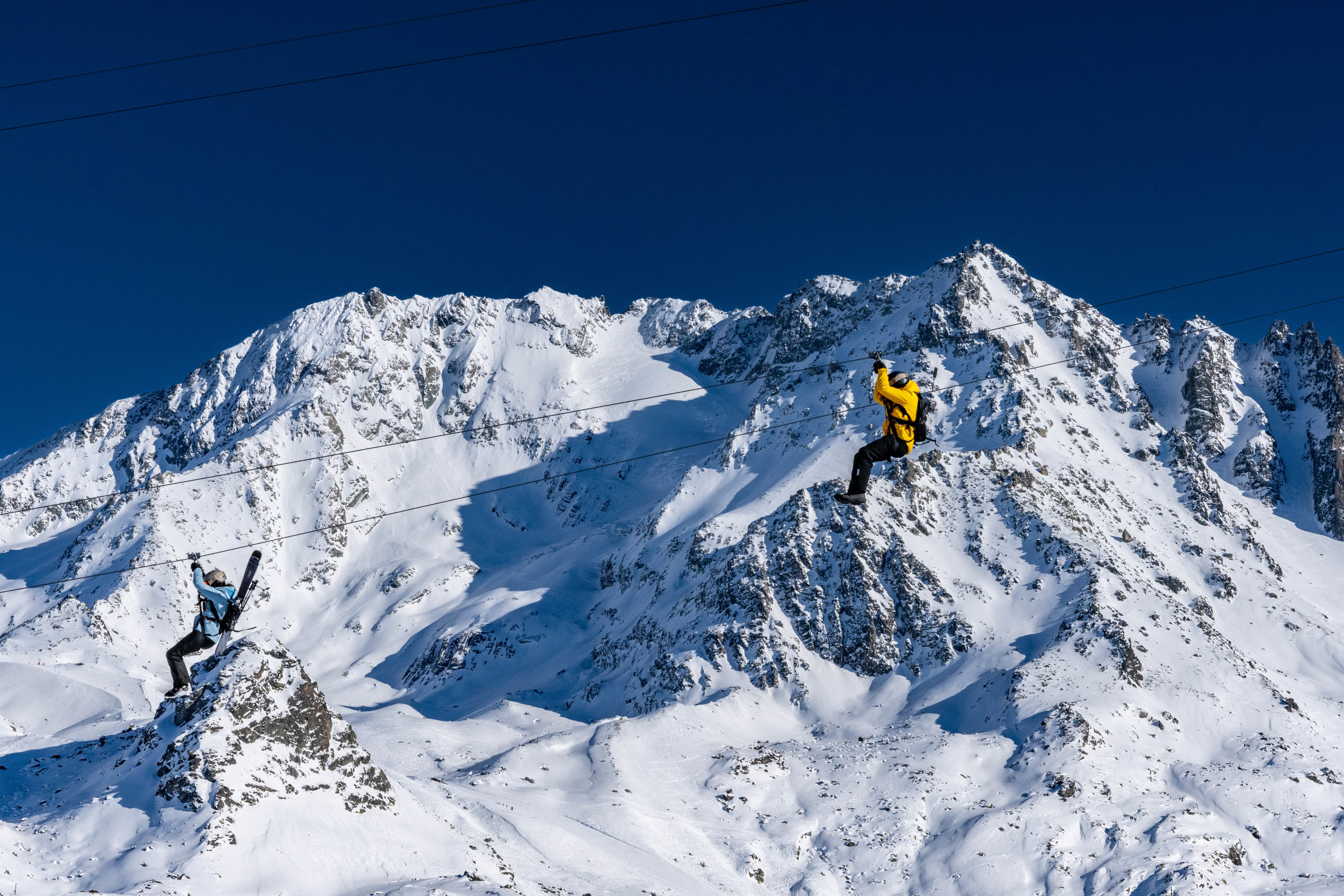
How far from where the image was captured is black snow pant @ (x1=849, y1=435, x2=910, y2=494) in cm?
2419

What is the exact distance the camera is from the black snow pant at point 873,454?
24188 mm

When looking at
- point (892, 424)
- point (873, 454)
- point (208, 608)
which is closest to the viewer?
point (892, 424)

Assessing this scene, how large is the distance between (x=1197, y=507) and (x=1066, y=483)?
28435 millimetres

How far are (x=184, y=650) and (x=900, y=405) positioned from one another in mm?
23521

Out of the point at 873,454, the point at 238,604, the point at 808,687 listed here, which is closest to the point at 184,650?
the point at 238,604

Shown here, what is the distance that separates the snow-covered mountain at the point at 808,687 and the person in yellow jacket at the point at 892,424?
20952 millimetres

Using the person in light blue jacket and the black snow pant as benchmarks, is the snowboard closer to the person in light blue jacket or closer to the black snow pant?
the person in light blue jacket

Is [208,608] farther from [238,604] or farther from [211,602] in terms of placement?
[238,604]

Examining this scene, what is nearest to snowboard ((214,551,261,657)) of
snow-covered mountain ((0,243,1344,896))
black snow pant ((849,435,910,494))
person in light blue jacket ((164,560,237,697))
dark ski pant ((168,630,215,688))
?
person in light blue jacket ((164,560,237,697))

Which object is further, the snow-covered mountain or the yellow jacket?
the snow-covered mountain

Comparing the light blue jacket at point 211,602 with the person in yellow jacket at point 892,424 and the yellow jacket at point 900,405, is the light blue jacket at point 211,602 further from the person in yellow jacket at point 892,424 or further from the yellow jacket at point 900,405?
the yellow jacket at point 900,405

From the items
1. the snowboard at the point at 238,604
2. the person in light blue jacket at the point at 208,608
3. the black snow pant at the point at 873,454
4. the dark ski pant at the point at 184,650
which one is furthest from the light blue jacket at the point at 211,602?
the black snow pant at the point at 873,454

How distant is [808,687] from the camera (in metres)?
117

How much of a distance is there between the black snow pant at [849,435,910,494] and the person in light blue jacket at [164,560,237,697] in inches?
730
